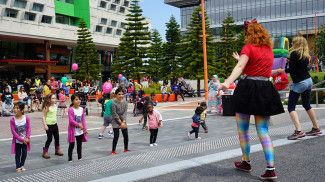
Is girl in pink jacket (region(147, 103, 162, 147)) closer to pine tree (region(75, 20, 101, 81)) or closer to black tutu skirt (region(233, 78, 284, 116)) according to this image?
black tutu skirt (region(233, 78, 284, 116))

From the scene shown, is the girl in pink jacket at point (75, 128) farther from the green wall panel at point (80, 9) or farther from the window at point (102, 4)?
the window at point (102, 4)

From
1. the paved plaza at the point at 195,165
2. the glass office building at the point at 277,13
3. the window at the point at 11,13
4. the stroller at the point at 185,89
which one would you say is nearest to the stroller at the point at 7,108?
the paved plaza at the point at 195,165

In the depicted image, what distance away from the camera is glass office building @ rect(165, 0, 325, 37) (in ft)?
276

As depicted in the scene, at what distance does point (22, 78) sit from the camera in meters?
47.0

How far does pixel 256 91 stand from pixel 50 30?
46.5 meters

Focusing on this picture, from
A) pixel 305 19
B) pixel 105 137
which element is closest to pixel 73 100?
pixel 105 137

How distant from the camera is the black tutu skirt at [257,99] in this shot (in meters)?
4.20

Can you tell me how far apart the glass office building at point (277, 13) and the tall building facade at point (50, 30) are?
131 ft

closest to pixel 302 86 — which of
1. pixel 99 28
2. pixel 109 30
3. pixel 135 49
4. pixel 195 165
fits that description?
pixel 195 165

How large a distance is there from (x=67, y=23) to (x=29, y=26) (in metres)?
9.51

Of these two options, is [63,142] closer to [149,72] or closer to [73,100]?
[73,100]

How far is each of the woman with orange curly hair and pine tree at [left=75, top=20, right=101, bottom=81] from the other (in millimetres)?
43375

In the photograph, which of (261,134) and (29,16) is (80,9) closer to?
(29,16)

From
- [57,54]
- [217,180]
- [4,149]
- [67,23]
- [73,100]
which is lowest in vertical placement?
[4,149]
